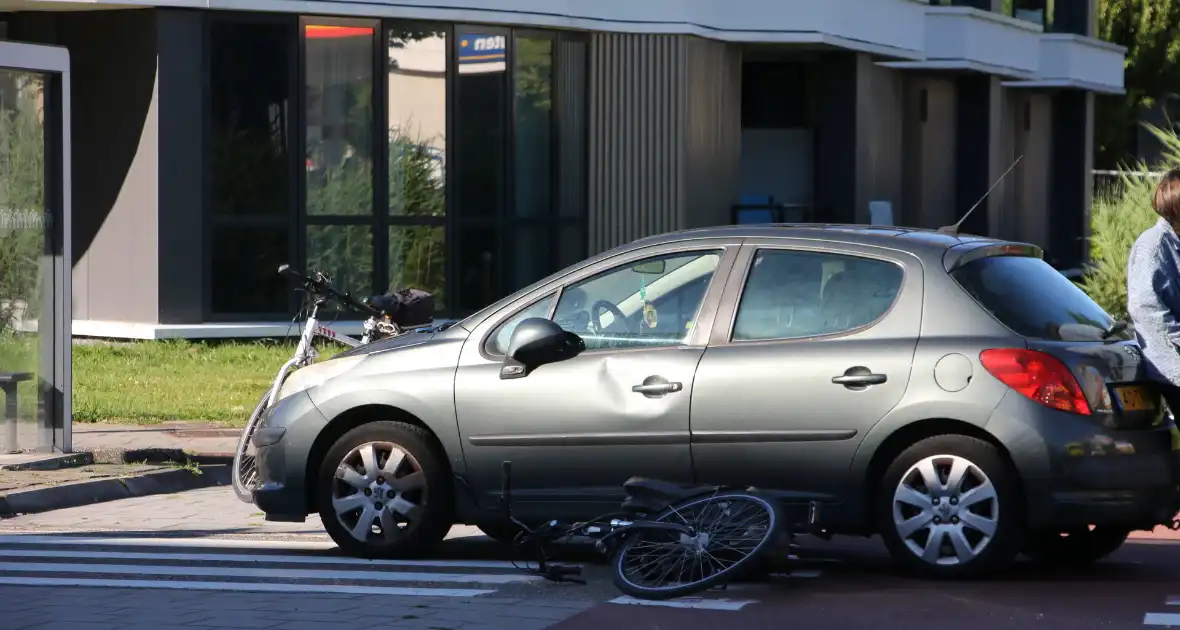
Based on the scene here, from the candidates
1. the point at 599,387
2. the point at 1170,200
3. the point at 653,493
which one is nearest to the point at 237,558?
the point at 599,387

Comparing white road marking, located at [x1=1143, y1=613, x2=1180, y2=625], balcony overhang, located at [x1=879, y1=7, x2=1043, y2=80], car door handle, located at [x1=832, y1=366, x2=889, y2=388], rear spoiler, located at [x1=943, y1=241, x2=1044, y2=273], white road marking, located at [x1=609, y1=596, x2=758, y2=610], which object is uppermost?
balcony overhang, located at [x1=879, y1=7, x2=1043, y2=80]

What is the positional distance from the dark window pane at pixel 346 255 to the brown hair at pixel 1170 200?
15.1m

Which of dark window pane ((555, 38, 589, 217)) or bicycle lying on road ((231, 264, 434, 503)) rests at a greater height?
dark window pane ((555, 38, 589, 217))

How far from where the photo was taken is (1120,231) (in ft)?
60.8

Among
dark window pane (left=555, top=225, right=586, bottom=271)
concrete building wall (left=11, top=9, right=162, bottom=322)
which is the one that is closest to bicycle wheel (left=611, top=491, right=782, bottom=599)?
concrete building wall (left=11, top=9, right=162, bottom=322)

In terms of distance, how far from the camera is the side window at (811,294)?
808 centimetres

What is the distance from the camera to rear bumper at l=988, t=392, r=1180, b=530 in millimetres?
7551

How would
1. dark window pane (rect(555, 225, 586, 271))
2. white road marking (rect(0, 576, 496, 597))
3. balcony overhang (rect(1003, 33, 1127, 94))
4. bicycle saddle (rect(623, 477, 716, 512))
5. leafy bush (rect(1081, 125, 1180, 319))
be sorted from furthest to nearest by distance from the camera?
balcony overhang (rect(1003, 33, 1127, 94)) < dark window pane (rect(555, 225, 586, 271)) < leafy bush (rect(1081, 125, 1180, 319)) < bicycle saddle (rect(623, 477, 716, 512)) < white road marking (rect(0, 576, 496, 597))

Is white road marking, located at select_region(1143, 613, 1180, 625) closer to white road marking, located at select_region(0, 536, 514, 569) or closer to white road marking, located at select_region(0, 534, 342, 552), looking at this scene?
white road marking, located at select_region(0, 536, 514, 569)

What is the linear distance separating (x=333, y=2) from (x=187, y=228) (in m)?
2.98

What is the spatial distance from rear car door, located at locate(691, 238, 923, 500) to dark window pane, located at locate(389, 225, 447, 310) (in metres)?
14.8

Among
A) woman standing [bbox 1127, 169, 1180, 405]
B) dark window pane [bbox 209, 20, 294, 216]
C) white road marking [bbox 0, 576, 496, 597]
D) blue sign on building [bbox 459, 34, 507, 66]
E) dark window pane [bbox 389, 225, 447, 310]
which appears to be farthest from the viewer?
blue sign on building [bbox 459, 34, 507, 66]

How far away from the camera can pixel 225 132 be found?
2172cm

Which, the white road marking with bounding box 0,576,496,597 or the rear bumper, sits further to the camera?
the white road marking with bounding box 0,576,496,597
